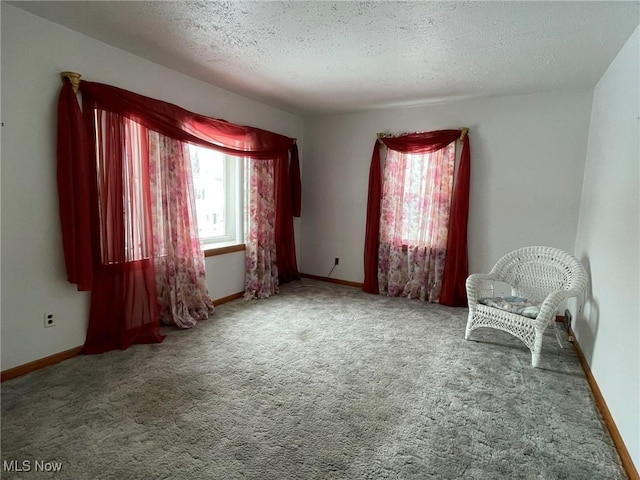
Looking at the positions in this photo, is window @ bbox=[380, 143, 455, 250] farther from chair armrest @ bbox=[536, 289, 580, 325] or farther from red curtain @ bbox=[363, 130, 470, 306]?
chair armrest @ bbox=[536, 289, 580, 325]

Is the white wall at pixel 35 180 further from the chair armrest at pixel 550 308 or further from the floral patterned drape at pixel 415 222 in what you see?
the chair armrest at pixel 550 308

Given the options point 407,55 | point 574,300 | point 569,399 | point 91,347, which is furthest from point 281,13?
point 574,300

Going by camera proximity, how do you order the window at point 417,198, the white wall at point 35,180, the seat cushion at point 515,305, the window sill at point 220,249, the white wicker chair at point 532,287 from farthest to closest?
the window at point 417,198
the window sill at point 220,249
the seat cushion at point 515,305
the white wicker chair at point 532,287
the white wall at point 35,180

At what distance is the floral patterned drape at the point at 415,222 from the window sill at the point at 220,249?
5.79 feet

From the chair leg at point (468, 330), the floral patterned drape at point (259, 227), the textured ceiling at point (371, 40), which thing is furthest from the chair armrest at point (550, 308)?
the floral patterned drape at point (259, 227)

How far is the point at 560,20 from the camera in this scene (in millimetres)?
2027

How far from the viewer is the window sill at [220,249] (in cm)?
366

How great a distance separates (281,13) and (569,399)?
297 centimetres

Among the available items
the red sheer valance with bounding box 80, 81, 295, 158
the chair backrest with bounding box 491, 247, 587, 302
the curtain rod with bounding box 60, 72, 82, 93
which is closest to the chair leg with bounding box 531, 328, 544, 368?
the chair backrest with bounding box 491, 247, 587, 302

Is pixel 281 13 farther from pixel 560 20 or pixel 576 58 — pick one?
pixel 576 58

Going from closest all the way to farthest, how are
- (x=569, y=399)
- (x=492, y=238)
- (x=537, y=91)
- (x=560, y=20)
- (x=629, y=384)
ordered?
(x=629, y=384)
(x=560, y=20)
(x=569, y=399)
(x=537, y=91)
(x=492, y=238)

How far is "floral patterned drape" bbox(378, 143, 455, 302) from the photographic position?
403 centimetres

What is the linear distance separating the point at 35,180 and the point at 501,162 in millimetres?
4158

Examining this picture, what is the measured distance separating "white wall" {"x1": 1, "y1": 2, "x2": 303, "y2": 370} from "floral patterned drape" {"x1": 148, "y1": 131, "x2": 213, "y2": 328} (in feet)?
2.01
